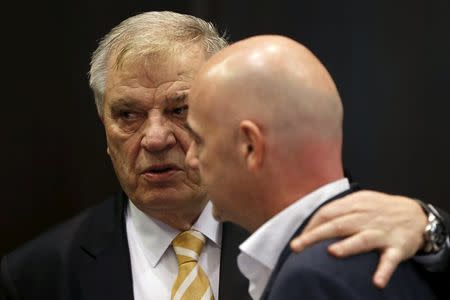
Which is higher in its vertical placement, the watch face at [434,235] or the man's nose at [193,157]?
the man's nose at [193,157]

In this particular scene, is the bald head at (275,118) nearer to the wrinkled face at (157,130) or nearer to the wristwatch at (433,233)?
the wristwatch at (433,233)

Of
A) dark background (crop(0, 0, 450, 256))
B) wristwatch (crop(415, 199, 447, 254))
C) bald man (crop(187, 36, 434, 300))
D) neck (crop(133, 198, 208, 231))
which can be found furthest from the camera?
dark background (crop(0, 0, 450, 256))

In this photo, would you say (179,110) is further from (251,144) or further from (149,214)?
(251,144)

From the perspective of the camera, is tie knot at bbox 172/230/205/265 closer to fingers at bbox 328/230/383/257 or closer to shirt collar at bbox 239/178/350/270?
shirt collar at bbox 239/178/350/270

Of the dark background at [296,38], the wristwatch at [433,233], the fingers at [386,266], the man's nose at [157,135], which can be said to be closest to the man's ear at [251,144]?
the fingers at [386,266]

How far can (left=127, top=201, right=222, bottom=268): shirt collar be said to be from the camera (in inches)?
86.7

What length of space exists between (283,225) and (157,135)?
793 mm

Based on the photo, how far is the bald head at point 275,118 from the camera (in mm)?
1393

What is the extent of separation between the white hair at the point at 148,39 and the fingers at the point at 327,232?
2.98 feet

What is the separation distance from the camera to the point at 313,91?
Result: 4.65ft

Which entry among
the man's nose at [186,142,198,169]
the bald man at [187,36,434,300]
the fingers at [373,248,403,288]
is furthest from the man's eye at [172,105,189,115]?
the fingers at [373,248,403,288]

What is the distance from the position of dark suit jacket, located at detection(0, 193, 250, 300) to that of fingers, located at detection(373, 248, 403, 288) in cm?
77

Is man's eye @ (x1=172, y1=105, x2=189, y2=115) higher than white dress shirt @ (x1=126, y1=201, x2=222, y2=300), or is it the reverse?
man's eye @ (x1=172, y1=105, x2=189, y2=115)

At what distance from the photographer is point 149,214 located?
7.33 feet
